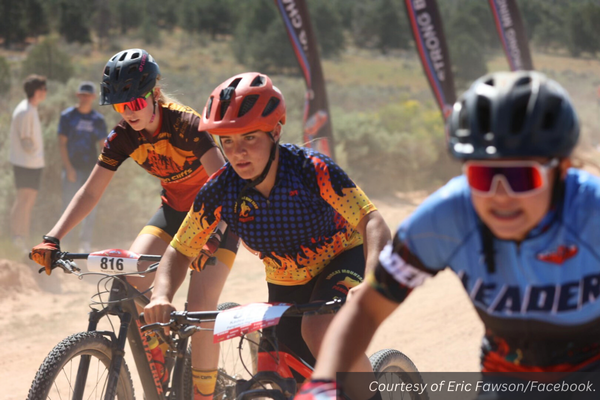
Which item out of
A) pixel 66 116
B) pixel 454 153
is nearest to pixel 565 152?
pixel 454 153

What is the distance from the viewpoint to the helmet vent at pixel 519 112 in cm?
180

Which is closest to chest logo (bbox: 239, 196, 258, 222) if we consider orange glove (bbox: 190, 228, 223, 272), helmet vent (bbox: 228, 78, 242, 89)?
orange glove (bbox: 190, 228, 223, 272)

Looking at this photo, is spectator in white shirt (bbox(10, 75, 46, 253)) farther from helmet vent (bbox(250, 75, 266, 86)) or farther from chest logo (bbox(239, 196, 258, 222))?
chest logo (bbox(239, 196, 258, 222))

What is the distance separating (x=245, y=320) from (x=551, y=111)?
159 centimetres

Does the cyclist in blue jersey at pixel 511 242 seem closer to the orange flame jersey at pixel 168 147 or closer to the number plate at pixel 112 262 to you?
the number plate at pixel 112 262

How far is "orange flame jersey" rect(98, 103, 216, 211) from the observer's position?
4.36 metres

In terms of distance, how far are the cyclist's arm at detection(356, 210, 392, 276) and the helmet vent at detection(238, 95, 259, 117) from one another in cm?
77

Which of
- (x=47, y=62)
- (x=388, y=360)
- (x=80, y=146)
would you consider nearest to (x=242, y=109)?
(x=388, y=360)

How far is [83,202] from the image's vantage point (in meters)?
4.32

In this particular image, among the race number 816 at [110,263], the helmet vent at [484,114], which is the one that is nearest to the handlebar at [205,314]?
the race number 816 at [110,263]

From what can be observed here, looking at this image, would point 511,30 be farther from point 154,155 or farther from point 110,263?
point 110,263

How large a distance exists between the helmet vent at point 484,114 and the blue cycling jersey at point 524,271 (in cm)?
25

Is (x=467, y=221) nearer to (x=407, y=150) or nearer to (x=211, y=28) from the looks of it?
(x=407, y=150)

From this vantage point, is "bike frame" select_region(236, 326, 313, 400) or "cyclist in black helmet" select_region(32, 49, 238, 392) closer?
"bike frame" select_region(236, 326, 313, 400)
